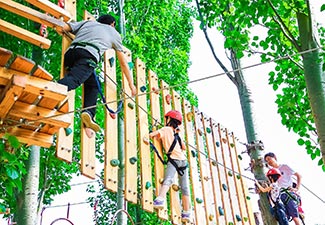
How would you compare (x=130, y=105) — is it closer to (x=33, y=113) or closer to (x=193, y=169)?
(x=193, y=169)

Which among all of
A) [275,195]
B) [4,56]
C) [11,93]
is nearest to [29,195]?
[275,195]

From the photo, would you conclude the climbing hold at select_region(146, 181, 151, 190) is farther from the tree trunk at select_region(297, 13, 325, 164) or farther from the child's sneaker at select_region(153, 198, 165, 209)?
the tree trunk at select_region(297, 13, 325, 164)

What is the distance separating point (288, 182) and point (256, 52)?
1.71 metres

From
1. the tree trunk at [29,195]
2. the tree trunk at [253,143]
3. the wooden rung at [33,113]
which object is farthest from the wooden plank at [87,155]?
the tree trunk at [29,195]

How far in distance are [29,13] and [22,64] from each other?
71cm

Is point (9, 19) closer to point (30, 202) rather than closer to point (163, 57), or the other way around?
point (30, 202)

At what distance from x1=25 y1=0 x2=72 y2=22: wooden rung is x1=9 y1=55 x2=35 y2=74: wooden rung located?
751 mm

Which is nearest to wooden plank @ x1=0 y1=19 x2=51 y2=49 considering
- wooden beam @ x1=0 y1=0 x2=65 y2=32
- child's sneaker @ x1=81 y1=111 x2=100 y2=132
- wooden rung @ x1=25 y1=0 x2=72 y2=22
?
wooden beam @ x1=0 y1=0 x2=65 y2=32

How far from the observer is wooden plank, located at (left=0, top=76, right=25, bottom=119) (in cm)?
256

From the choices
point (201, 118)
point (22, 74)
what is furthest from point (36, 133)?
point (201, 118)

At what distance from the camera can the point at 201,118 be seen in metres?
5.86

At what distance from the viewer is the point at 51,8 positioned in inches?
131

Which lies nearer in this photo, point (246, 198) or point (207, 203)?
point (207, 203)

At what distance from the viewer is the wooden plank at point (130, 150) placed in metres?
3.92
